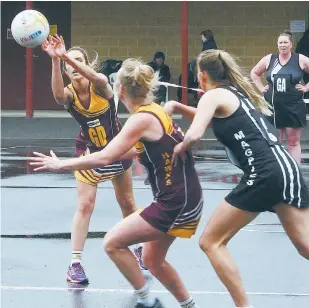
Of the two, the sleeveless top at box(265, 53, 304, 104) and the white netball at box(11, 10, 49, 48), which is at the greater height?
the white netball at box(11, 10, 49, 48)

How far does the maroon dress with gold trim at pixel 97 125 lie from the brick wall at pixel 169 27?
1734 centimetres

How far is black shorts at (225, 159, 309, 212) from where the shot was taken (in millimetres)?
6145

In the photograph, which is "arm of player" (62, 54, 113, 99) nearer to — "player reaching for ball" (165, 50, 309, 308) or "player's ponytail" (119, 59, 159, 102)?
"player's ponytail" (119, 59, 159, 102)

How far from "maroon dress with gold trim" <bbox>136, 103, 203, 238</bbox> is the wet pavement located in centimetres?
83

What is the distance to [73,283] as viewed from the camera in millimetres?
7520

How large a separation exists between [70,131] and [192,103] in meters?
4.07

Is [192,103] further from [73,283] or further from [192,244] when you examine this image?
[73,283]

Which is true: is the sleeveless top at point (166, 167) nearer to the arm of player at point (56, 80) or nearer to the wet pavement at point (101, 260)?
the wet pavement at point (101, 260)

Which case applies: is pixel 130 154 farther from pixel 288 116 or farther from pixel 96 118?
pixel 288 116

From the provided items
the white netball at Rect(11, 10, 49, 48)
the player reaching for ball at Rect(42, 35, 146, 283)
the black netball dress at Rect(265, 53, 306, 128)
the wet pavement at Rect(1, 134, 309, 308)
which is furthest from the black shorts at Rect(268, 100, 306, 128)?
the white netball at Rect(11, 10, 49, 48)

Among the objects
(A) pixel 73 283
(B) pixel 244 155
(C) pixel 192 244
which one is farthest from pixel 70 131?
(B) pixel 244 155

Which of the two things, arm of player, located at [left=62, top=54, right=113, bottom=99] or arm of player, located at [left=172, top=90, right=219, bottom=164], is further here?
arm of player, located at [left=62, top=54, right=113, bottom=99]

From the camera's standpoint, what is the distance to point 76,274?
760cm

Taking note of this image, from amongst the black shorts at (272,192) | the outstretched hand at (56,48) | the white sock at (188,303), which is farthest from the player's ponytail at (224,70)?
the outstretched hand at (56,48)
